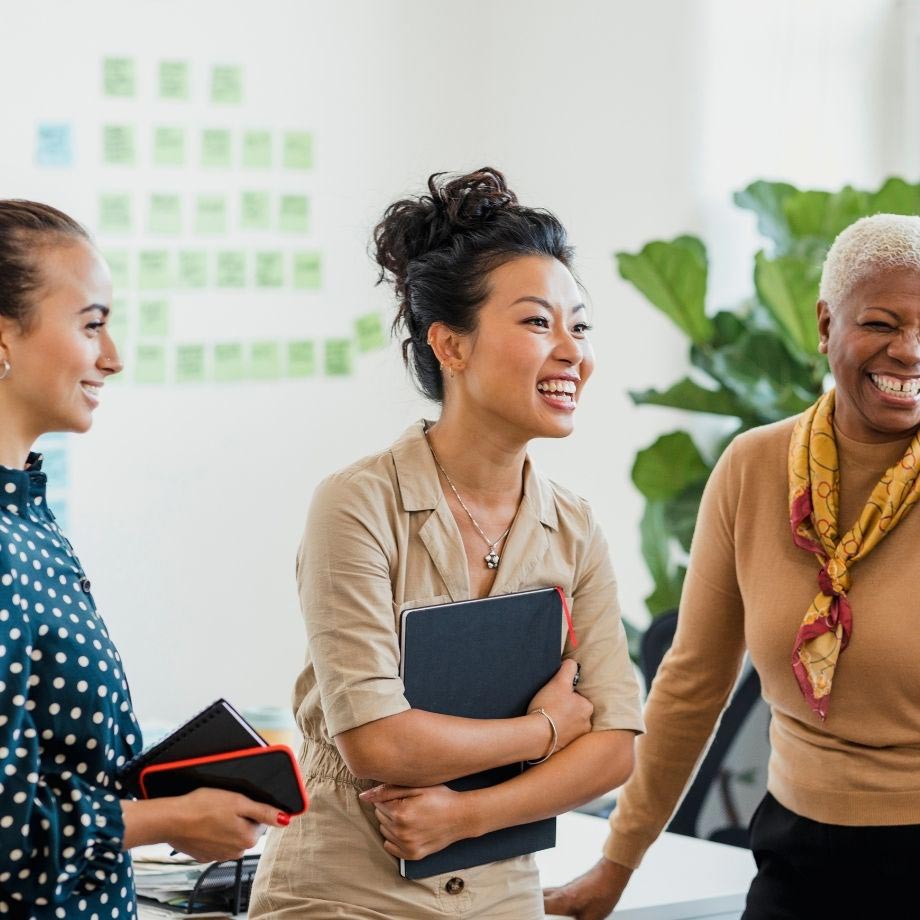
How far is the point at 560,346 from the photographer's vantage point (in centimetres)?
166

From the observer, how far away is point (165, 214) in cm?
348

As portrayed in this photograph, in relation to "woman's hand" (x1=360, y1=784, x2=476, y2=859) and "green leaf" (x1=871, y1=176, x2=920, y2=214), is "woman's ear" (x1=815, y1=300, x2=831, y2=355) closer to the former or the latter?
"woman's hand" (x1=360, y1=784, x2=476, y2=859)

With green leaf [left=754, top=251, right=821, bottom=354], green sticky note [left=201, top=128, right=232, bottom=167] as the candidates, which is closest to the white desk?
green leaf [left=754, top=251, right=821, bottom=354]

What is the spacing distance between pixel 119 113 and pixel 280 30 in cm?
51

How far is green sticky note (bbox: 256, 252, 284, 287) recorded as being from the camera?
3.61 m

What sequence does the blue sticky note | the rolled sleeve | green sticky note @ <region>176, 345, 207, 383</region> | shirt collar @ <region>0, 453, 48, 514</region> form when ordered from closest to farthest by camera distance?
Answer: shirt collar @ <region>0, 453, 48, 514</region> → the rolled sleeve → the blue sticky note → green sticky note @ <region>176, 345, 207, 383</region>

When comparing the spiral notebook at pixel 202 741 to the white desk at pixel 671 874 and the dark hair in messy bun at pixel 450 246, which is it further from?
the white desk at pixel 671 874

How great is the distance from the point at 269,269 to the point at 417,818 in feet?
7.63

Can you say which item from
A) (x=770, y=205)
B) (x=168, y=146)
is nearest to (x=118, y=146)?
(x=168, y=146)

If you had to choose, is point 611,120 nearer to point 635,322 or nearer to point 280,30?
point 635,322

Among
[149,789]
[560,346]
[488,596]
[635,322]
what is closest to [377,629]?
[488,596]

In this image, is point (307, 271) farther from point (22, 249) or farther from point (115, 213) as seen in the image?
point (22, 249)

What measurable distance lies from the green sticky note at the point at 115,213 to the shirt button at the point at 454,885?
227cm

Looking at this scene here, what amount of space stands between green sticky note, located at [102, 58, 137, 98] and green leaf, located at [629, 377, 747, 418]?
4.98ft
